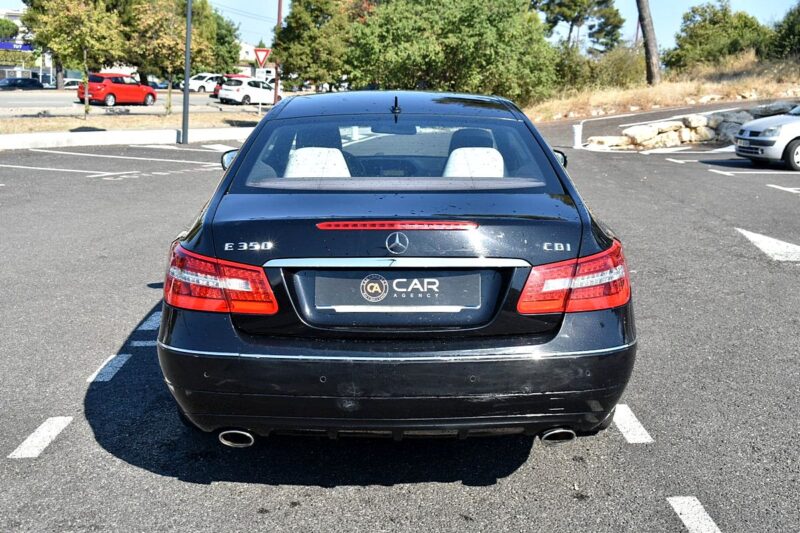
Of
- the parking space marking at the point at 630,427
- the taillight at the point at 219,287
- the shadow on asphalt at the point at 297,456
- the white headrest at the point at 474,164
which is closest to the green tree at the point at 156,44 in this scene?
the shadow on asphalt at the point at 297,456

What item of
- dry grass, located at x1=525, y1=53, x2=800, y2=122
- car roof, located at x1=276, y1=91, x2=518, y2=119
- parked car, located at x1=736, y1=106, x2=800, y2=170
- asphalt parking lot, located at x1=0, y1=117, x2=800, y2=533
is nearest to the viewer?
asphalt parking lot, located at x1=0, y1=117, x2=800, y2=533

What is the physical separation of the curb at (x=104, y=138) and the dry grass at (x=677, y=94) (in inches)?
497

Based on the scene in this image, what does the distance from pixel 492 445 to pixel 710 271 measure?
4592mm

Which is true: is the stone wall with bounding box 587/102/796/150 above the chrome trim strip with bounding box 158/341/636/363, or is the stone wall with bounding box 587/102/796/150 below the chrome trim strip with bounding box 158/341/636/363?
below

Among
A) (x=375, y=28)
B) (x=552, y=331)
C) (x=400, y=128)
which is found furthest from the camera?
(x=375, y=28)

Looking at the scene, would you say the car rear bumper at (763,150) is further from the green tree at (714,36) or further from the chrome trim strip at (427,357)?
the green tree at (714,36)

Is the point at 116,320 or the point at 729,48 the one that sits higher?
the point at 729,48

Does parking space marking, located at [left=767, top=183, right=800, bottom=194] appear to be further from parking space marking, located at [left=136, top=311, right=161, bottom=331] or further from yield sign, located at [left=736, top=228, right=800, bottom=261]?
parking space marking, located at [left=136, top=311, right=161, bottom=331]

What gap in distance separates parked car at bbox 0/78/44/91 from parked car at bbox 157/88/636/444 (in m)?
66.2

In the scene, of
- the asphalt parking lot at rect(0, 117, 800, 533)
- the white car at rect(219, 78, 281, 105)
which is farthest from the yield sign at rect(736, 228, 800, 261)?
the white car at rect(219, 78, 281, 105)

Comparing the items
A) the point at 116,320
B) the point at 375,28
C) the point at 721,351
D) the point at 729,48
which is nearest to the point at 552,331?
the point at 721,351

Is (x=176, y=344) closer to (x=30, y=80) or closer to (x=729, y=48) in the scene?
(x=729, y=48)

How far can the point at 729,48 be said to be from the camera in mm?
43562

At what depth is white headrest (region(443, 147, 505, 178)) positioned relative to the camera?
384cm
